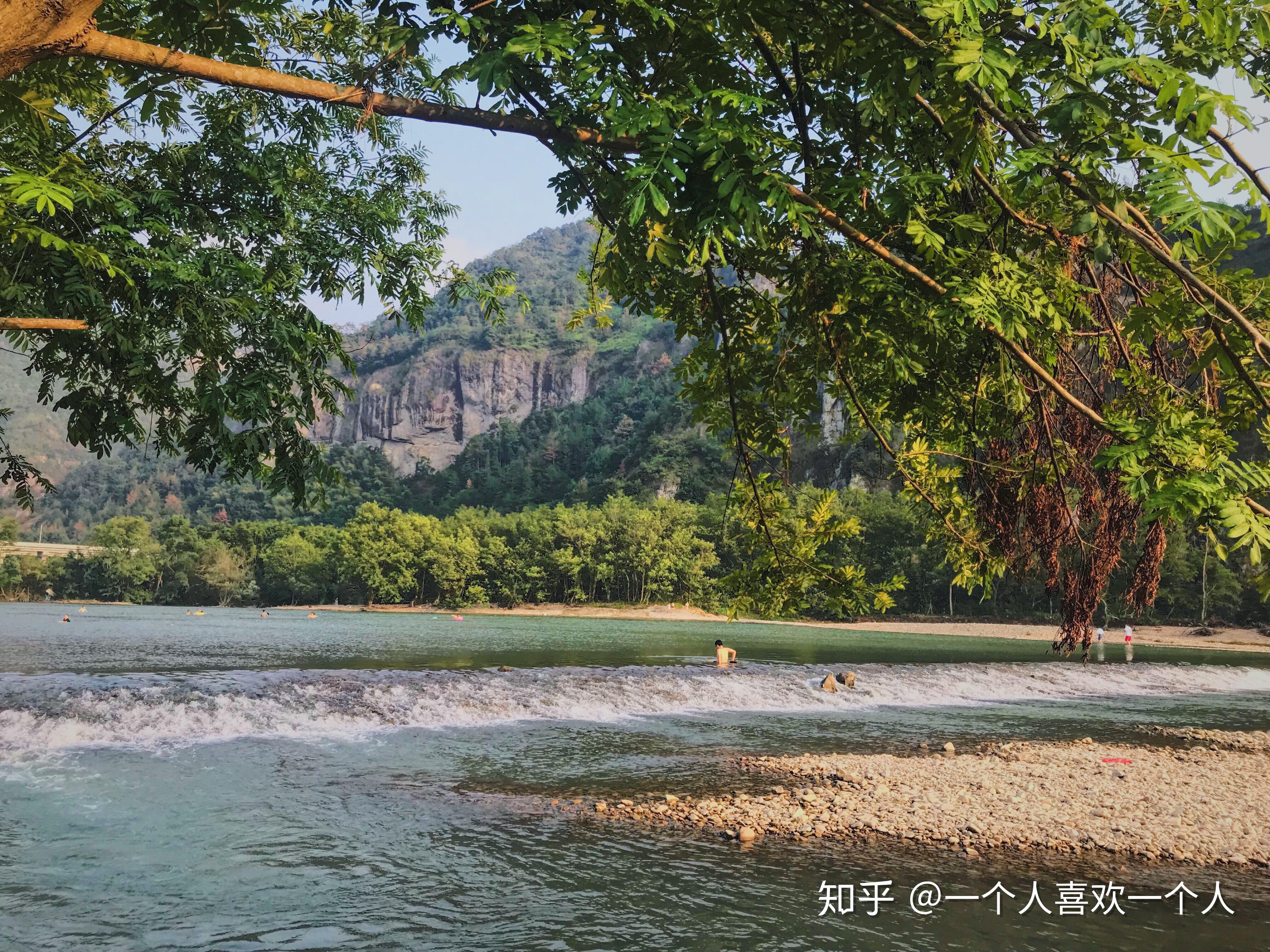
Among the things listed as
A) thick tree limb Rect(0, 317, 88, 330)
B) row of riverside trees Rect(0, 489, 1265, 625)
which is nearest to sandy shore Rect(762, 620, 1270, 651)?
row of riverside trees Rect(0, 489, 1265, 625)

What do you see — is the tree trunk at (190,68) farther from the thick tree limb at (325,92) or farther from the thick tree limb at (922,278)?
the thick tree limb at (922,278)

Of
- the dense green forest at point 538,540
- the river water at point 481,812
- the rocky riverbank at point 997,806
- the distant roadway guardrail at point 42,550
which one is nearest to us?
the river water at point 481,812

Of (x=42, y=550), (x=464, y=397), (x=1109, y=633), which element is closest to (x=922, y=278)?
(x=1109, y=633)

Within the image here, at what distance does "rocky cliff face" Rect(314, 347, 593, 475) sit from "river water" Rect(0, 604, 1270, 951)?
139 meters

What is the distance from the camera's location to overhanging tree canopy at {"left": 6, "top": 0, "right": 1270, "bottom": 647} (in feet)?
5.99

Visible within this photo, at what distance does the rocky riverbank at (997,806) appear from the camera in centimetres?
938

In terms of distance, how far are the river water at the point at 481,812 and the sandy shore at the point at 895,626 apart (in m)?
21.4

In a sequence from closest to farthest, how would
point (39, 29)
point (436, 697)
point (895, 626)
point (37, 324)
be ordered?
1. point (39, 29)
2. point (37, 324)
3. point (436, 697)
4. point (895, 626)

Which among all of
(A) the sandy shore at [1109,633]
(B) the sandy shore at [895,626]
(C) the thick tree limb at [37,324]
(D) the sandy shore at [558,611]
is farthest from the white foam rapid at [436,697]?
(D) the sandy shore at [558,611]

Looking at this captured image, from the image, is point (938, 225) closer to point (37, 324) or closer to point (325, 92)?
point (325, 92)

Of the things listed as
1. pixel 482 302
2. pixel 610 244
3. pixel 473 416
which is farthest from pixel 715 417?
pixel 473 416

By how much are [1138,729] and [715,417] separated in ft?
60.3

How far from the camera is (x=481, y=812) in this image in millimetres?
10156

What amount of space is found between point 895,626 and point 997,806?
51140mm
